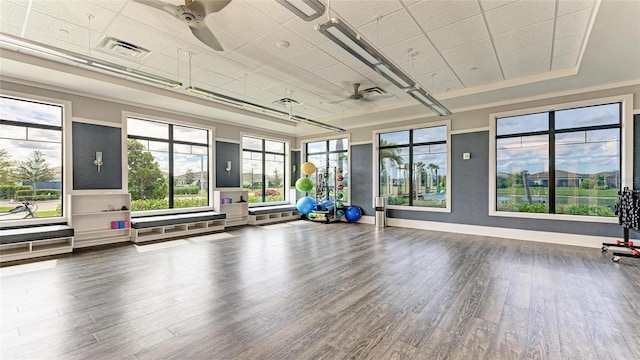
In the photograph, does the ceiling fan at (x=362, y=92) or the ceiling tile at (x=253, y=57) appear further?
the ceiling fan at (x=362, y=92)

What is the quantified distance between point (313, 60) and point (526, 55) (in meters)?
3.44

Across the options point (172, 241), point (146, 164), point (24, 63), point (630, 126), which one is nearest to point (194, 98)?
point (146, 164)

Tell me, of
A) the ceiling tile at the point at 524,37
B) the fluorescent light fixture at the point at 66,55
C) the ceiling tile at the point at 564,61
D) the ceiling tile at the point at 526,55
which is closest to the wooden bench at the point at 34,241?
the fluorescent light fixture at the point at 66,55

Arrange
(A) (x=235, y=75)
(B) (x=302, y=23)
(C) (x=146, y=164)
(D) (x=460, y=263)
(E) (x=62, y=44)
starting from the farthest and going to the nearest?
1. (C) (x=146, y=164)
2. (A) (x=235, y=75)
3. (D) (x=460, y=263)
4. (E) (x=62, y=44)
5. (B) (x=302, y=23)

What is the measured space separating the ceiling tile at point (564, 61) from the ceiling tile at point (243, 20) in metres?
4.62

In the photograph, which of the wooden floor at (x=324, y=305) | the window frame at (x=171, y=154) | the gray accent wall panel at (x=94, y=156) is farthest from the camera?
the window frame at (x=171, y=154)

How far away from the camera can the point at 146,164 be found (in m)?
6.91

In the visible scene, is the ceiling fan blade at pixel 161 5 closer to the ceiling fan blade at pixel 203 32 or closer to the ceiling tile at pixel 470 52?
the ceiling fan blade at pixel 203 32

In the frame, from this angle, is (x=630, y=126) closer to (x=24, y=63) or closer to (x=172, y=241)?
(x=172, y=241)

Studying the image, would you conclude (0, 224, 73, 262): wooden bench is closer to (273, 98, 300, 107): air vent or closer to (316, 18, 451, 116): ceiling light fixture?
(273, 98, 300, 107): air vent

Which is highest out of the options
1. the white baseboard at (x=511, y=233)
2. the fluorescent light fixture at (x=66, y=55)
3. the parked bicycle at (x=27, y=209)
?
the fluorescent light fixture at (x=66, y=55)

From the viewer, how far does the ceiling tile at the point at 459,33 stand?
12.0ft

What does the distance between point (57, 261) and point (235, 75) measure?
4.39m

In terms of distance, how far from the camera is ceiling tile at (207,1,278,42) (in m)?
3.34
